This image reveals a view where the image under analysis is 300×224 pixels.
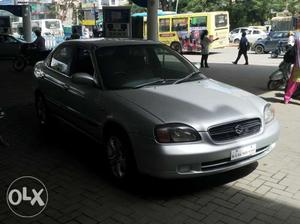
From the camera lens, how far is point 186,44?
29.4 meters

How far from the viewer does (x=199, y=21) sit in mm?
28859

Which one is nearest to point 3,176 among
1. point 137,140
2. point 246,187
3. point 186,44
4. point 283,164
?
point 137,140

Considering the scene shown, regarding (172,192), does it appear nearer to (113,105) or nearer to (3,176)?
(113,105)

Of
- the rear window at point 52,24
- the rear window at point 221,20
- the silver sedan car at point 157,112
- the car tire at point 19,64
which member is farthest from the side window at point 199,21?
the silver sedan car at point 157,112

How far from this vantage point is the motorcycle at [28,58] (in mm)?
17672

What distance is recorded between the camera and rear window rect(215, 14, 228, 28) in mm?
28905

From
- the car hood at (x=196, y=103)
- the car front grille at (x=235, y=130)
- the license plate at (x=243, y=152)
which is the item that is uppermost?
the car hood at (x=196, y=103)

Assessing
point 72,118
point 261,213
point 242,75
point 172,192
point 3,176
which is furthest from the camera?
point 242,75

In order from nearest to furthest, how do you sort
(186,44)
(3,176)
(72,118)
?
1. (3,176)
2. (72,118)
3. (186,44)

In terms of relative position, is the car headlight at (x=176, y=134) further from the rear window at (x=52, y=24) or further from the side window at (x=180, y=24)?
the rear window at (x=52, y=24)

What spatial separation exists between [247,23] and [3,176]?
45331mm

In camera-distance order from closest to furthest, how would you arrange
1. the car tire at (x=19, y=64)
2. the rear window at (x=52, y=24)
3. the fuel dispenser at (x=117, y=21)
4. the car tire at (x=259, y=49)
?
the fuel dispenser at (x=117, y=21)
the car tire at (x=19, y=64)
the car tire at (x=259, y=49)
the rear window at (x=52, y=24)

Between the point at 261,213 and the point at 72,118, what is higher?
the point at 72,118

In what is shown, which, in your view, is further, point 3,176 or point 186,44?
point 186,44
